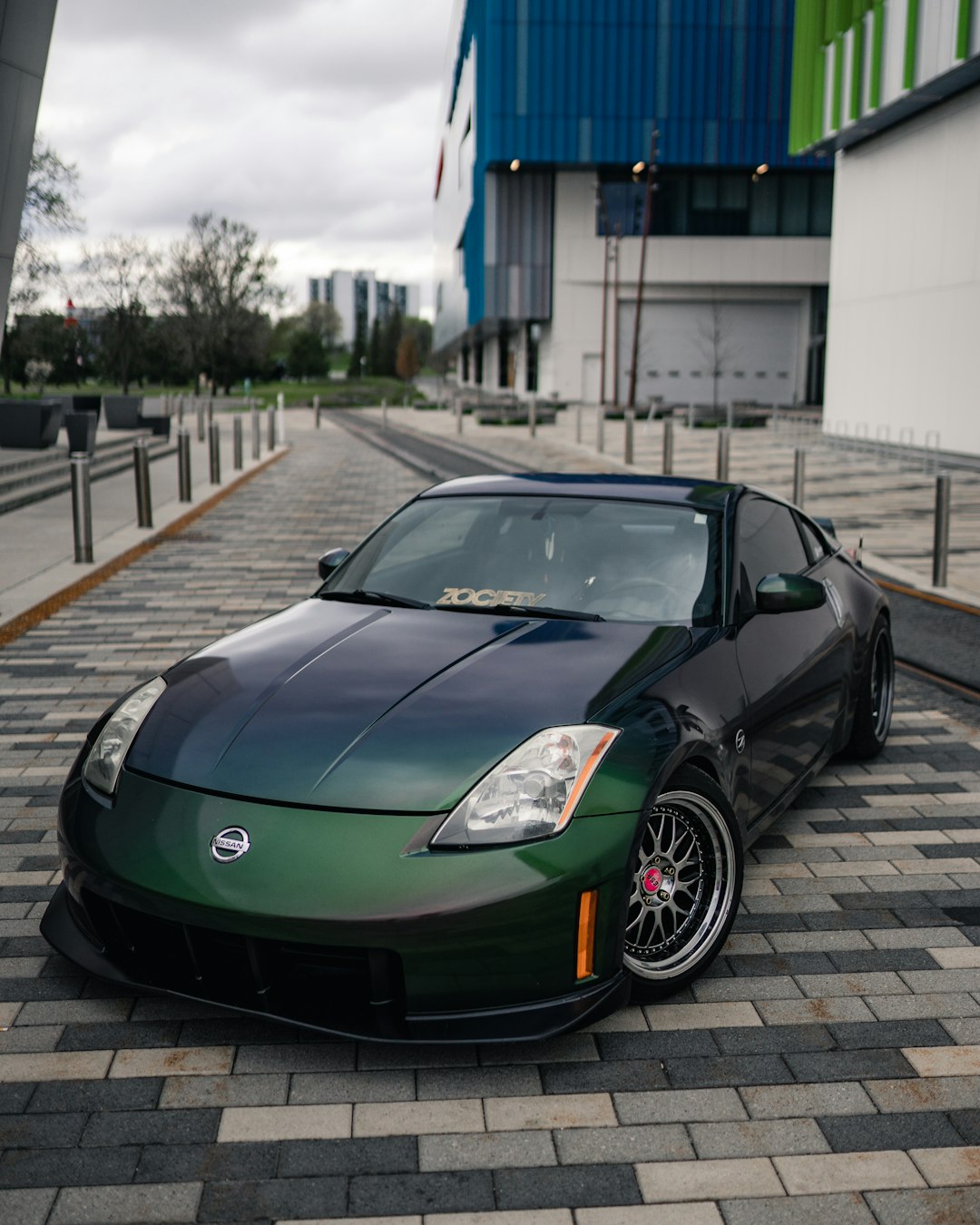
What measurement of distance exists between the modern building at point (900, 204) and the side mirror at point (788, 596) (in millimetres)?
21765

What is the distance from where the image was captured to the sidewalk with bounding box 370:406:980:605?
13000 millimetres

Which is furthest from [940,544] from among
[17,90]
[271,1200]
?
[271,1200]

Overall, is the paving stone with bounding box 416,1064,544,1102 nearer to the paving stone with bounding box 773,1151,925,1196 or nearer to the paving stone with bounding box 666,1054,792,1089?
the paving stone with bounding box 666,1054,792,1089

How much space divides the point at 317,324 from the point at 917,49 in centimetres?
13411

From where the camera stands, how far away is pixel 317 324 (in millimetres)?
153750

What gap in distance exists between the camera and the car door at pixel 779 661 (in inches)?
167

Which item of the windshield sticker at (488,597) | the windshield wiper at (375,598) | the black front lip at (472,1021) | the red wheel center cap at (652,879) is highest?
the windshield sticker at (488,597)

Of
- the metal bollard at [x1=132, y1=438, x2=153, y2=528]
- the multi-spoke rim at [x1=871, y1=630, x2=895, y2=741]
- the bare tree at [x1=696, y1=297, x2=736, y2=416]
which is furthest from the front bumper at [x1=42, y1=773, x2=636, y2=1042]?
the bare tree at [x1=696, y1=297, x2=736, y2=416]

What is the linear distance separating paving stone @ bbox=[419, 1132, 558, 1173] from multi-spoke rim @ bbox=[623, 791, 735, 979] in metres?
0.62

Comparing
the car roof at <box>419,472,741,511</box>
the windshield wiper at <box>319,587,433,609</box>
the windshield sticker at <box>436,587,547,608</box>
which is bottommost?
the windshield wiper at <box>319,587,433,609</box>

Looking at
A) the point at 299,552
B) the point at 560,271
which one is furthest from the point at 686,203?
the point at 299,552

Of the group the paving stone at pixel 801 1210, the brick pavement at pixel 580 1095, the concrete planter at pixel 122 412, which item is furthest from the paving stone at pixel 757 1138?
the concrete planter at pixel 122 412

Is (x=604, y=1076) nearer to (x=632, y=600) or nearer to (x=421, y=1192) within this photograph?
(x=421, y=1192)

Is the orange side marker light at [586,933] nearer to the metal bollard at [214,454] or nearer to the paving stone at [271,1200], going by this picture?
the paving stone at [271,1200]
